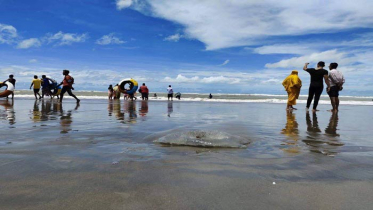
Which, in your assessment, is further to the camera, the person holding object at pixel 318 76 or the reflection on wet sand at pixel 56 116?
the person holding object at pixel 318 76

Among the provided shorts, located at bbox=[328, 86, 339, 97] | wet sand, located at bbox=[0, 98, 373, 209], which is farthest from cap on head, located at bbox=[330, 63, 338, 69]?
wet sand, located at bbox=[0, 98, 373, 209]

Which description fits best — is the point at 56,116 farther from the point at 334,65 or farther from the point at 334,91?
the point at 334,65

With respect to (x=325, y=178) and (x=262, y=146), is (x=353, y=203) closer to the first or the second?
(x=325, y=178)

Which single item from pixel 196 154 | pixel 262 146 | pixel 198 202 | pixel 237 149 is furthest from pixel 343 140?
pixel 198 202

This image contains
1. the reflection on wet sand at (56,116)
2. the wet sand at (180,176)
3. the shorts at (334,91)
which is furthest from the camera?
the shorts at (334,91)

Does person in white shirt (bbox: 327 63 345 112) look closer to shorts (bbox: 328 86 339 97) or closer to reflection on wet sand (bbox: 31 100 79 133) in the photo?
shorts (bbox: 328 86 339 97)

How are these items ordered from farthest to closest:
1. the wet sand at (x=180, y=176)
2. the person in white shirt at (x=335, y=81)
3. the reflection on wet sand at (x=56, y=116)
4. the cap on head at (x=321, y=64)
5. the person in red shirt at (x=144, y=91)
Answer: the person in red shirt at (x=144, y=91) < the cap on head at (x=321, y=64) < the person in white shirt at (x=335, y=81) < the reflection on wet sand at (x=56, y=116) < the wet sand at (x=180, y=176)

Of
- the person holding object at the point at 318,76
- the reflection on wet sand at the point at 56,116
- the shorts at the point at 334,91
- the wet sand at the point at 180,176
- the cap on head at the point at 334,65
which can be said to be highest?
the cap on head at the point at 334,65

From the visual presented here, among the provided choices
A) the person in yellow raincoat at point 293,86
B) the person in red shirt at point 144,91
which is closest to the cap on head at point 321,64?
the person in yellow raincoat at point 293,86

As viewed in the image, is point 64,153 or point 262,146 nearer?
point 64,153

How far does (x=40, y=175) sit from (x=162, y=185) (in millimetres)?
1025

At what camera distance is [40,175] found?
2.03 m

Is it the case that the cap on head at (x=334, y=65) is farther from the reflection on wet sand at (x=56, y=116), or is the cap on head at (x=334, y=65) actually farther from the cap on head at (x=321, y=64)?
the reflection on wet sand at (x=56, y=116)

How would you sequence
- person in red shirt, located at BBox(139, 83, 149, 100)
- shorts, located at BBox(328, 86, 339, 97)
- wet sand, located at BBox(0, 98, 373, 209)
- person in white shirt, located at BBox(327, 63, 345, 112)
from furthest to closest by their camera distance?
1. person in red shirt, located at BBox(139, 83, 149, 100)
2. shorts, located at BBox(328, 86, 339, 97)
3. person in white shirt, located at BBox(327, 63, 345, 112)
4. wet sand, located at BBox(0, 98, 373, 209)
